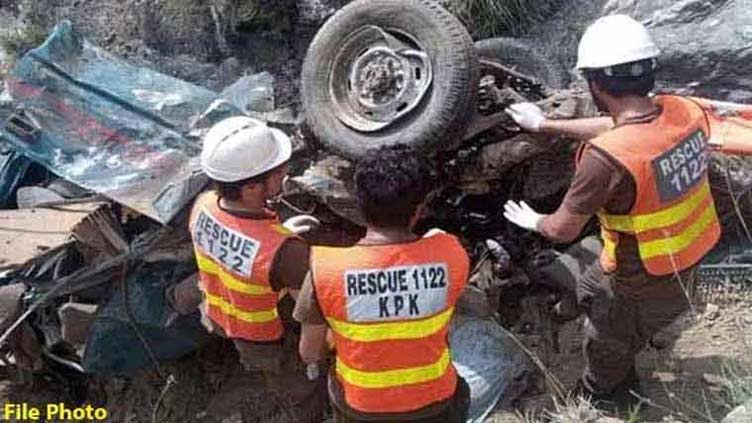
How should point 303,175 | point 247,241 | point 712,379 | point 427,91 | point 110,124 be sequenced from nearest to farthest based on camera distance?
point 247,241, point 712,379, point 427,91, point 303,175, point 110,124

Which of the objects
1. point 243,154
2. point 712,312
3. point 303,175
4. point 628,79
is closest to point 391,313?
point 243,154

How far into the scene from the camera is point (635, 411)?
4.32 meters

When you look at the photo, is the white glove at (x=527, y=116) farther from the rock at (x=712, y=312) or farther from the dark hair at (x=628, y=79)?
the rock at (x=712, y=312)

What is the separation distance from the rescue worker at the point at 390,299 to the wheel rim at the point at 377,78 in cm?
161

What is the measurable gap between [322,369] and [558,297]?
1158mm

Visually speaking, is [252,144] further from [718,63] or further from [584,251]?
[718,63]

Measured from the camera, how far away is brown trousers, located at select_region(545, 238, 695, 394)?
14.0 feet

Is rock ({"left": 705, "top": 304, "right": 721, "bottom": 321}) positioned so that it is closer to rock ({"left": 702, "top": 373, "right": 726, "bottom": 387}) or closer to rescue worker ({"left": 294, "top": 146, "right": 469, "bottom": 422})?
rock ({"left": 702, "top": 373, "right": 726, "bottom": 387})

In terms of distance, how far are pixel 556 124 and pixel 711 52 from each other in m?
2.38

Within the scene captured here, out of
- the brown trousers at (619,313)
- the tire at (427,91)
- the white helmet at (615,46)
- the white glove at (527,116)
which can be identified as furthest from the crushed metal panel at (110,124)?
the white helmet at (615,46)

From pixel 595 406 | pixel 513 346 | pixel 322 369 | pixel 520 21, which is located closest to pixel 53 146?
pixel 322 369

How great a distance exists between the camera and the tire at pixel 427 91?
15.9ft

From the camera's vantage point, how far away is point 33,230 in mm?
6254

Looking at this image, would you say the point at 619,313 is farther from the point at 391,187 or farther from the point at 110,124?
the point at 110,124
